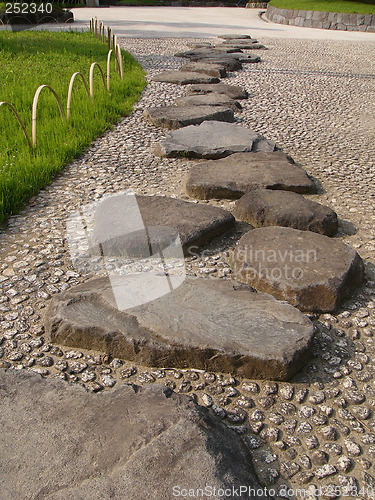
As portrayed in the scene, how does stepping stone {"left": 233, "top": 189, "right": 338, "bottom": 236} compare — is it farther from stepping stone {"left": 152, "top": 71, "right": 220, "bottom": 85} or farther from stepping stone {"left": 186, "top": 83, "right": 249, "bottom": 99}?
stepping stone {"left": 152, "top": 71, "right": 220, "bottom": 85}

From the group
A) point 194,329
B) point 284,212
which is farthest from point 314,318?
point 284,212

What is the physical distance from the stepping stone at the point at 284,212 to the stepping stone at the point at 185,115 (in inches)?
81.7

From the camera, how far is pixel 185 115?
525 centimetres

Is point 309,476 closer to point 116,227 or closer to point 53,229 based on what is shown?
point 116,227

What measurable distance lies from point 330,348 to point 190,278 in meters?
0.72

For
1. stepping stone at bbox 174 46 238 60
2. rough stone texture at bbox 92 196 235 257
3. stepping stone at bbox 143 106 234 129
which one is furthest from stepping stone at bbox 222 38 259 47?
rough stone texture at bbox 92 196 235 257

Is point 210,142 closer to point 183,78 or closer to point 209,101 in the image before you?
point 209,101

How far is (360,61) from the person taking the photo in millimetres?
9805

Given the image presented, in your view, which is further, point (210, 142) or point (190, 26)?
point (190, 26)

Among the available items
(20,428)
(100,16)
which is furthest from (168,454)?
(100,16)

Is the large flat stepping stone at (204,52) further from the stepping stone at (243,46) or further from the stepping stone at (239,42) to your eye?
the stepping stone at (239,42)

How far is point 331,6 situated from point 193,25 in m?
4.68
